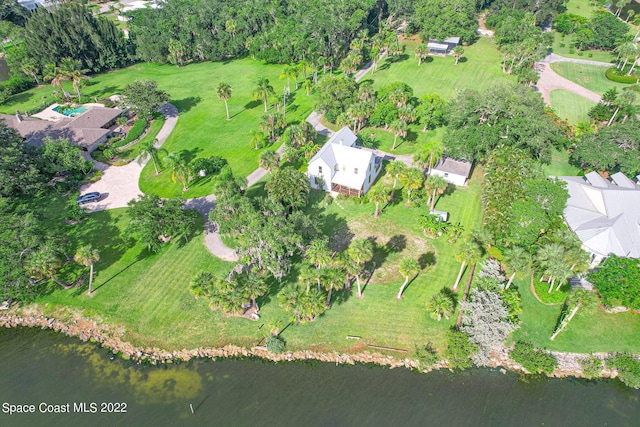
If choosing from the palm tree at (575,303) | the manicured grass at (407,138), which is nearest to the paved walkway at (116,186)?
the manicured grass at (407,138)

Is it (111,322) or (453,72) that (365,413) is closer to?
(111,322)

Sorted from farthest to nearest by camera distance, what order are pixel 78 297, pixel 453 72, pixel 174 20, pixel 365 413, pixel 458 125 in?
pixel 174 20, pixel 453 72, pixel 458 125, pixel 78 297, pixel 365 413

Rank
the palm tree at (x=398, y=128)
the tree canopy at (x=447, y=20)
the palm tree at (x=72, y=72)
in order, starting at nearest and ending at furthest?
the palm tree at (x=398, y=128) → the palm tree at (x=72, y=72) → the tree canopy at (x=447, y=20)

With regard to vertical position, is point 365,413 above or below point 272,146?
below

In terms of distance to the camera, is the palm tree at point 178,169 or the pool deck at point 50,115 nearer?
the palm tree at point 178,169

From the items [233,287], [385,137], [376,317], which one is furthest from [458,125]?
[233,287]

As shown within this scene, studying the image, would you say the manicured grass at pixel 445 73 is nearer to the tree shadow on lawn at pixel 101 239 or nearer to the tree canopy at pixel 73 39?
the tree shadow on lawn at pixel 101 239

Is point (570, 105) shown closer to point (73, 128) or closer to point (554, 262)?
point (554, 262)
